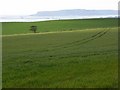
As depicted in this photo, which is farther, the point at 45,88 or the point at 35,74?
the point at 35,74

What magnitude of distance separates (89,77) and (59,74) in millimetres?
1995

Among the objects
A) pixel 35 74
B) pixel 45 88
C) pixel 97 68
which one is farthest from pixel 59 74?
pixel 45 88

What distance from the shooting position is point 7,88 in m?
13.4

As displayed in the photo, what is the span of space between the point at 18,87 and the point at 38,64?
7.71m

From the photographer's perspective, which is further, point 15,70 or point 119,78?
point 15,70

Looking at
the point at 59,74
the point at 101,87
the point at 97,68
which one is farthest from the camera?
the point at 97,68

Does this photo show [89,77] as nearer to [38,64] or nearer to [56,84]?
[56,84]

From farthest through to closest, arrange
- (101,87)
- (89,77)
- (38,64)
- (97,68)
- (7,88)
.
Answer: (38,64), (97,68), (89,77), (7,88), (101,87)

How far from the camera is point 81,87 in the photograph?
12.6 meters

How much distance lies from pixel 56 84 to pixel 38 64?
7.72 m

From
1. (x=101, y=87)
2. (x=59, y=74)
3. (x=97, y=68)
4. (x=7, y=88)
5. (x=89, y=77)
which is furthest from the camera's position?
(x=97, y=68)

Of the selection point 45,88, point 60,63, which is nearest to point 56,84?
point 45,88

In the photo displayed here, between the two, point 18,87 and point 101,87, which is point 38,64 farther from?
point 101,87

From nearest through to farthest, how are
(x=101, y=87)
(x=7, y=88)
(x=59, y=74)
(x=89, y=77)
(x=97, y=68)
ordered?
(x=101, y=87), (x=7, y=88), (x=89, y=77), (x=59, y=74), (x=97, y=68)
